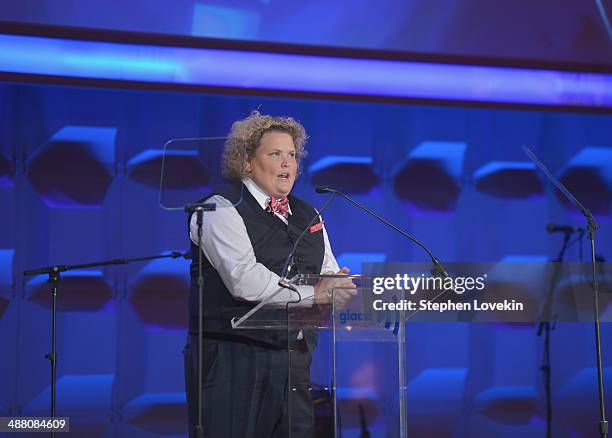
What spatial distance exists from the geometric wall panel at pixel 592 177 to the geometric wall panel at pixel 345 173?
4.66ft

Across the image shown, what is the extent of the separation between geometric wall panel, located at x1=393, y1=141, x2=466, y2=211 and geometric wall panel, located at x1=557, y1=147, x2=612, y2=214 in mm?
802

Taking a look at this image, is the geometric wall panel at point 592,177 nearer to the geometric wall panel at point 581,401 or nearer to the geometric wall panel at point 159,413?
the geometric wall panel at point 581,401

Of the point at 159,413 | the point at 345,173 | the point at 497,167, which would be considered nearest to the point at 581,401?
the point at 497,167

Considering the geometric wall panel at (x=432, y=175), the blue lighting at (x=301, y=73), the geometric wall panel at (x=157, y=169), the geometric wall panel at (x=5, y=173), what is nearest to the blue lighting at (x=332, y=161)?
the geometric wall panel at (x=432, y=175)

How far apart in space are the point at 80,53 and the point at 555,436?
4074 millimetres

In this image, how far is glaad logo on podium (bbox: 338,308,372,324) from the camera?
284 cm

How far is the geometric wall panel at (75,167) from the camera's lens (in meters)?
5.07

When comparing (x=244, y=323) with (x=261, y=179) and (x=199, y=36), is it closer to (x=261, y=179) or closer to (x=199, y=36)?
(x=261, y=179)

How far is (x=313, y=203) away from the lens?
17.7ft

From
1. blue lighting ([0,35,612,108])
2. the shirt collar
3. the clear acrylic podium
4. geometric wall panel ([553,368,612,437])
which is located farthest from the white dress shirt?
geometric wall panel ([553,368,612,437])

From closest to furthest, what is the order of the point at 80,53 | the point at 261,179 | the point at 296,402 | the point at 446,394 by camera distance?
the point at 296,402, the point at 261,179, the point at 80,53, the point at 446,394

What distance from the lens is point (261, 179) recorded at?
3648 mm

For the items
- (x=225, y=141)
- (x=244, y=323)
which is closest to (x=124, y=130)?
(x=225, y=141)

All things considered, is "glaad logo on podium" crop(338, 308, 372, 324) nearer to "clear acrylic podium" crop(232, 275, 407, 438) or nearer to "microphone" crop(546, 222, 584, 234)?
"clear acrylic podium" crop(232, 275, 407, 438)
